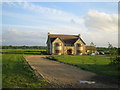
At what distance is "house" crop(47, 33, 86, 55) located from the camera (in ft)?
176

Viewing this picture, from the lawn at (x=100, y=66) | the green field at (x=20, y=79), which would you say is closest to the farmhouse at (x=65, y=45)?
the lawn at (x=100, y=66)

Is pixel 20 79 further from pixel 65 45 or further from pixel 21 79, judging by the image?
pixel 65 45

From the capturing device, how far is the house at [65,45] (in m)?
53.8

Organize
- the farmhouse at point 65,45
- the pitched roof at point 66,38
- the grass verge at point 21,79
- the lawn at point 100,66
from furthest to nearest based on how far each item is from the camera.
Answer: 1. the pitched roof at point 66,38
2. the farmhouse at point 65,45
3. the lawn at point 100,66
4. the grass verge at point 21,79

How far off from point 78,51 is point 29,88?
157 ft

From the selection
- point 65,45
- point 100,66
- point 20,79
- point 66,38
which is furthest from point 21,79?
point 66,38

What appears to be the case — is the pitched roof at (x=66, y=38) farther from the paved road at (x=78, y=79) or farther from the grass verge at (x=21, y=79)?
the paved road at (x=78, y=79)

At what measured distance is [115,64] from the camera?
16453 millimetres

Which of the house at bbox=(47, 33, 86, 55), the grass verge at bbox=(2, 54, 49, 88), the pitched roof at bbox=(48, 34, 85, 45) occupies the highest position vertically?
the pitched roof at bbox=(48, 34, 85, 45)

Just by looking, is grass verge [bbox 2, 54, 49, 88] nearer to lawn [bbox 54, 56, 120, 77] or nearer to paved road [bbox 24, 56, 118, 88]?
paved road [bbox 24, 56, 118, 88]

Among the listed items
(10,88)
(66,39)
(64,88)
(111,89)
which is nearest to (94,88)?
(111,89)

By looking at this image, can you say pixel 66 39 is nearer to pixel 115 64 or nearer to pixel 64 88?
pixel 115 64

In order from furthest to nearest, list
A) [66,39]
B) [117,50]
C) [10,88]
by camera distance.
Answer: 1. [66,39]
2. [117,50]
3. [10,88]

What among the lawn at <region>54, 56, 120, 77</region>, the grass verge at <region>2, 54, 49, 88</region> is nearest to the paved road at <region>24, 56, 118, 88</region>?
the grass verge at <region>2, 54, 49, 88</region>
